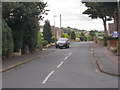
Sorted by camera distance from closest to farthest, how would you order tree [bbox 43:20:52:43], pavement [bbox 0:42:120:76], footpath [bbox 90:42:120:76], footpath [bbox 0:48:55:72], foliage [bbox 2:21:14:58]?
1. footpath [bbox 90:42:120:76]
2. pavement [bbox 0:42:120:76]
3. footpath [bbox 0:48:55:72]
4. foliage [bbox 2:21:14:58]
5. tree [bbox 43:20:52:43]

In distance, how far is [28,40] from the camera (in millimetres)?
30672

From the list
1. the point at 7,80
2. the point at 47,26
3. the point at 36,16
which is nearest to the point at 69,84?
the point at 7,80

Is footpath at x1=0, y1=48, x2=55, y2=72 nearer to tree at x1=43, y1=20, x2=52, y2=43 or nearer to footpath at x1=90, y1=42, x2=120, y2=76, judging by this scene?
footpath at x1=90, y1=42, x2=120, y2=76

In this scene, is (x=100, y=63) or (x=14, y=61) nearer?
(x=100, y=63)

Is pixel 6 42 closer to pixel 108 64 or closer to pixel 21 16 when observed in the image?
pixel 21 16

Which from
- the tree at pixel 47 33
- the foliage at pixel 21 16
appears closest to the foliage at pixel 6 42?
the foliage at pixel 21 16

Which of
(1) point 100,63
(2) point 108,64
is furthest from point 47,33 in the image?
(2) point 108,64

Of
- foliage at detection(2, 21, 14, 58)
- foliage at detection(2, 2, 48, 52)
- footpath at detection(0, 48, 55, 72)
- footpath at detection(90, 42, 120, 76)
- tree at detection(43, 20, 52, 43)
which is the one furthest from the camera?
tree at detection(43, 20, 52, 43)

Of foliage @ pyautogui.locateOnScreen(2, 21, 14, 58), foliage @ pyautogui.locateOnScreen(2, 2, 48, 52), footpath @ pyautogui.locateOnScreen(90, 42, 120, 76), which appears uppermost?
foliage @ pyautogui.locateOnScreen(2, 2, 48, 52)

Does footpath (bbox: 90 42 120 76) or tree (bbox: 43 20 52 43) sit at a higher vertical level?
tree (bbox: 43 20 52 43)

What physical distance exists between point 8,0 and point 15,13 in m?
2.07

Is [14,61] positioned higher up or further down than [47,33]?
further down

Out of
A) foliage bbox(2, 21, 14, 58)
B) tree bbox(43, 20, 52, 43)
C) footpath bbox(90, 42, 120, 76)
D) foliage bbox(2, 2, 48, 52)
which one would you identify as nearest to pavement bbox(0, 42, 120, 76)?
footpath bbox(90, 42, 120, 76)

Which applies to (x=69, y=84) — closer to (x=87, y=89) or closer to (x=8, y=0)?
(x=87, y=89)
